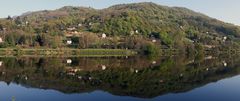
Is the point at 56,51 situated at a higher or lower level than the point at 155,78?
lower

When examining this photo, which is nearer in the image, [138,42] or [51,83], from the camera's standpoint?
[51,83]

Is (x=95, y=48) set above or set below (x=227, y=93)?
below

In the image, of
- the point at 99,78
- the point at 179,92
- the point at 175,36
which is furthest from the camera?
the point at 175,36

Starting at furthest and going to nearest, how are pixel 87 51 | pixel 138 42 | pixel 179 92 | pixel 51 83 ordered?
pixel 138 42
pixel 87 51
pixel 51 83
pixel 179 92

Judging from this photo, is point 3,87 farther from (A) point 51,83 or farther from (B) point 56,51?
(B) point 56,51

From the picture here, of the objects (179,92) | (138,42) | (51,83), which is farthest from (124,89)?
(138,42)

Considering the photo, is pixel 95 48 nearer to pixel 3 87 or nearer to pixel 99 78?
Result: pixel 99 78

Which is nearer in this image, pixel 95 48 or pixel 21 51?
pixel 21 51

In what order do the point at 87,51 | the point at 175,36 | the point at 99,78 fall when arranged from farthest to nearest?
1. the point at 175,36
2. the point at 87,51
3. the point at 99,78

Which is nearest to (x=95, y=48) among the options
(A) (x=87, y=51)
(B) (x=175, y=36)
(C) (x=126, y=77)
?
(A) (x=87, y=51)
